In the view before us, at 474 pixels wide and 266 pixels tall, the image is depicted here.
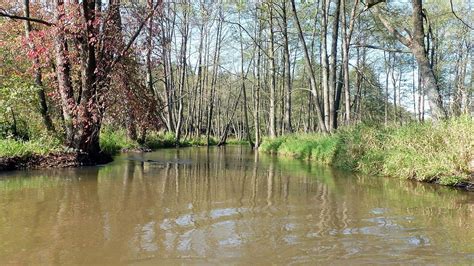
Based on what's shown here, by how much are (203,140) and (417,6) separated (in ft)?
90.7

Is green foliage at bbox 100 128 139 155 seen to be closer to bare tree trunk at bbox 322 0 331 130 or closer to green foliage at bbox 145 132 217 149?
green foliage at bbox 145 132 217 149

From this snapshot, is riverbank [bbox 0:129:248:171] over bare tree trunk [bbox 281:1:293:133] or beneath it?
beneath

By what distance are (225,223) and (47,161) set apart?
8.00m

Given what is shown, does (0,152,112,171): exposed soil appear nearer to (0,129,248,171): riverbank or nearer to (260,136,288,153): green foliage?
(0,129,248,171): riverbank

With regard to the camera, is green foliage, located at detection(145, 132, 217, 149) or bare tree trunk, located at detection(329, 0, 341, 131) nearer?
bare tree trunk, located at detection(329, 0, 341, 131)

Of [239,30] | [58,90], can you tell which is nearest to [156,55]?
[58,90]

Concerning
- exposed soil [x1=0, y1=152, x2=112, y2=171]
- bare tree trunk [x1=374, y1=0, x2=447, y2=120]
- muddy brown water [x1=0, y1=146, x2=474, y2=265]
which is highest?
bare tree trunk [x1=374, y1=0, x2=447, y2=120]

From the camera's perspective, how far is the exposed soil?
10.9 m

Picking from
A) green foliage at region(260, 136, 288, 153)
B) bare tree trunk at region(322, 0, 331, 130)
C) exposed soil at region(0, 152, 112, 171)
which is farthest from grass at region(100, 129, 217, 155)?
bare tree trunk at region(322, 0, 331, 130)

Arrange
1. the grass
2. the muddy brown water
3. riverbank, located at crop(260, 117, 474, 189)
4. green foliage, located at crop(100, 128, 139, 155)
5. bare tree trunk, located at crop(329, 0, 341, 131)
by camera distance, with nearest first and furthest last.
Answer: the muddy brown water, riverbank, located at crop(260, 117, 474, 189), green foliage, located at crop(100, 128, 139, 155), the grass, bare tree trunk, located at crop(329, 0, 341, 131)

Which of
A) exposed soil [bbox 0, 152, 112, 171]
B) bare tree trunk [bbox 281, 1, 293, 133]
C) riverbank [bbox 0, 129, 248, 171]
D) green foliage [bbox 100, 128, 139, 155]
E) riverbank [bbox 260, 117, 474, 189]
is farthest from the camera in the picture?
bare tree trunk [bbox 281, 1, 293, 133]

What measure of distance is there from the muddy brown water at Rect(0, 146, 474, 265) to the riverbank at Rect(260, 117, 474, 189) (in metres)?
0.67

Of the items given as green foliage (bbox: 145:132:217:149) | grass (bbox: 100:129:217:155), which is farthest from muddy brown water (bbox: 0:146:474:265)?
green foliage (bbox: 145:132:217:149)

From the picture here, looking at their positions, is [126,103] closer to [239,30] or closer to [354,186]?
[354,186]
